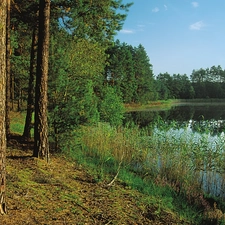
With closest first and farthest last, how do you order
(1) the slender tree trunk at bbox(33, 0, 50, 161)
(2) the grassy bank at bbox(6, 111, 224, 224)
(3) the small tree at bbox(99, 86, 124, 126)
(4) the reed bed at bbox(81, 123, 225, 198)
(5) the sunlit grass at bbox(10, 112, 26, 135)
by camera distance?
(2) the grassy bank at bbox(6, 111, 224, 224) < (1) the slender tree trunk at bbox(33, 0, 50, 161) < (4) the reed bed at bbox(81, 123, 225, 198) < (5) the sunlit grass at bbox(10, 112, 26, 135) < (3) the small tree at bbox(99, 86, 124, 126)

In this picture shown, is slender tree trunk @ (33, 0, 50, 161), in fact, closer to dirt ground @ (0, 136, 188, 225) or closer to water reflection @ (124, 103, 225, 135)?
dirt ground @ (0, 136, 188, 225)

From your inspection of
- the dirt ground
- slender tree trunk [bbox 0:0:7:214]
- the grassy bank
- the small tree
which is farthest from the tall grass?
the small tree

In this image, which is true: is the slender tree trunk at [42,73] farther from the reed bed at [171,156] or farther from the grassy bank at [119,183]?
the reed bed at [171,156]

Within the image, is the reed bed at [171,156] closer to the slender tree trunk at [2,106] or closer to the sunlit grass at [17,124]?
the slender tree trunk at [2,106]

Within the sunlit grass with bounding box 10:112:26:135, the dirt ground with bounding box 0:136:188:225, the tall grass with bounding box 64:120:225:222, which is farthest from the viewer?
the sunlit grass with bounding box 10:112:26:135

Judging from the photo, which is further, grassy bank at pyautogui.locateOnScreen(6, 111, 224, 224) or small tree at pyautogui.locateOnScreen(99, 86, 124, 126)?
small tree at pyautogui.locateOnScreen(99, 86, 124, 126)

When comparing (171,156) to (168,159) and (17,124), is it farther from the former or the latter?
(17,124)

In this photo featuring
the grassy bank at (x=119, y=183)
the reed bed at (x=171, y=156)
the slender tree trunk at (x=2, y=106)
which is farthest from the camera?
the reed bed at (x=171, y=156)

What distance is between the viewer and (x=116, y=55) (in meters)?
44.6

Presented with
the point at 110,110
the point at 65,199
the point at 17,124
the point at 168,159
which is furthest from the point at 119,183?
the point at 110,110

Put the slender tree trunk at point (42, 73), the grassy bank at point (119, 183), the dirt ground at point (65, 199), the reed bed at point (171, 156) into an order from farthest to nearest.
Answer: the reed bed at point (171, 156)
the slender tree trunk at point (42, 73)
the grassy bank at point (119, 183)
the dirt ground at point (65, 199)

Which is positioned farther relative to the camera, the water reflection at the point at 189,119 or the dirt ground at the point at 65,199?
the water reflection at the point at 189,119

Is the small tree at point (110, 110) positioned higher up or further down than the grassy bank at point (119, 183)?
higher up

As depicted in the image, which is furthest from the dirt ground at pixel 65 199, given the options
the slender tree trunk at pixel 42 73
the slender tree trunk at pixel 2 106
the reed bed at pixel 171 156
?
the reed bed at pixel 171 156
